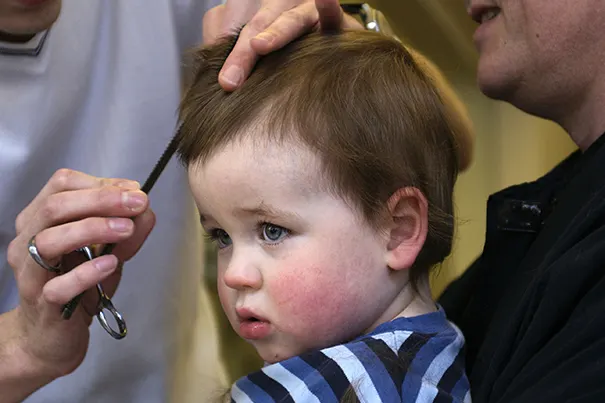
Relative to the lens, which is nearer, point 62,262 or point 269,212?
point 269,212

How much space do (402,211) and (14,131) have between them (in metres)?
0.58

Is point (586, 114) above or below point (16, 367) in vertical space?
above

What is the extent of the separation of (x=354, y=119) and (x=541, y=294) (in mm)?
259

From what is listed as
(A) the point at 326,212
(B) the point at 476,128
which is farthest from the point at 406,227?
(B) the point at 476,128

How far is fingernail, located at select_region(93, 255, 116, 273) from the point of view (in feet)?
2.77

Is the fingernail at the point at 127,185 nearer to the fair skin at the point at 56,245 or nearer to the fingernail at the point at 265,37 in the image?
the fair skin at the point at 56,245

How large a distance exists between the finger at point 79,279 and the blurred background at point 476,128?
110 cm

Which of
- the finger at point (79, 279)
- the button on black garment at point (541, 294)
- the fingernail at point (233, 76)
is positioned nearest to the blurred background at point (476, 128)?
the button on black garment at point (541, 294)

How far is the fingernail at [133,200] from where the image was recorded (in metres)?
0.83

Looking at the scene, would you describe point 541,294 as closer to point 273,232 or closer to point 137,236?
point 273,232

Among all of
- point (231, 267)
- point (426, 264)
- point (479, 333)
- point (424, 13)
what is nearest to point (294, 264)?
point (231, 267)

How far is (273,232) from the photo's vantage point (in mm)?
792

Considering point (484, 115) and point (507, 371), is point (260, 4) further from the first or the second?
point (484, 115)

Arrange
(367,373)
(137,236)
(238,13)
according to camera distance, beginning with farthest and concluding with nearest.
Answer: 1. (238,13)
2. (137,236)
3. (367,373)
